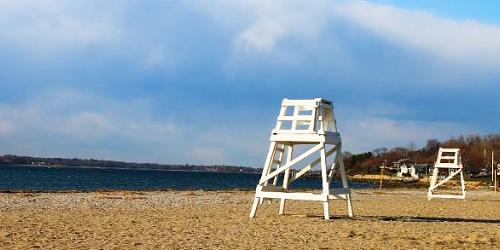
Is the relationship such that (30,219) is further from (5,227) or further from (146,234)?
(146,234)

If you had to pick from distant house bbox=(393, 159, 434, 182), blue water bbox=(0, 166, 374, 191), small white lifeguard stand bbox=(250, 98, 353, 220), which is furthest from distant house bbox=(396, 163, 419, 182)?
small white lifeguard stand bbox=(250, 98, 353, 220)

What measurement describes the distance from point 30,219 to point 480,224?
10.4 m

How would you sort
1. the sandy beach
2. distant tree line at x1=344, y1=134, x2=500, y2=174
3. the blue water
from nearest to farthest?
the sandy beach < the blue water < distant tree line at x1=344, y1=134, x2=500, y2=174

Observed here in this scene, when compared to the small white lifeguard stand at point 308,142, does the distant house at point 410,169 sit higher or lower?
higher

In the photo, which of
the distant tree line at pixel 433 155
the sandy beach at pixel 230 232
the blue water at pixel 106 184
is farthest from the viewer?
the distant tree line at pixel 433 155

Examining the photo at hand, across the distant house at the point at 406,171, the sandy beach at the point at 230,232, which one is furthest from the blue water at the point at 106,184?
the sandy beach at the point at 230,232

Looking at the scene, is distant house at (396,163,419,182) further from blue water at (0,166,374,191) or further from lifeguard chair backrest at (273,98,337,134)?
lifeguard chair backrest at (273,98,337,134)

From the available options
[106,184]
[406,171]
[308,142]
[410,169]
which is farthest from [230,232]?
[410,169]

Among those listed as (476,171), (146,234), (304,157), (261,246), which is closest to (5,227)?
(146,234)

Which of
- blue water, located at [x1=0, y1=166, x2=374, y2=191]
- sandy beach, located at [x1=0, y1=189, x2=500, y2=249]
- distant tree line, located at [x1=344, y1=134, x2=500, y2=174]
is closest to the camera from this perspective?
sandy beach, located at [x1=0, y1=189, x2=500, y2=249]

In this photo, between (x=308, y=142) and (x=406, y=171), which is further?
(x=406, y=171)

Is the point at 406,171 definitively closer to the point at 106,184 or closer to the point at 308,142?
the point at 106,184

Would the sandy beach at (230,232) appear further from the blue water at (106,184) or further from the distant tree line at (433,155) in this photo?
the distant tree line at (433,155)

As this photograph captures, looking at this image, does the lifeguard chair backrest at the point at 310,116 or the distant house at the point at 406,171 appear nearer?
the lifeguard chair backrest at the point at 310,116
